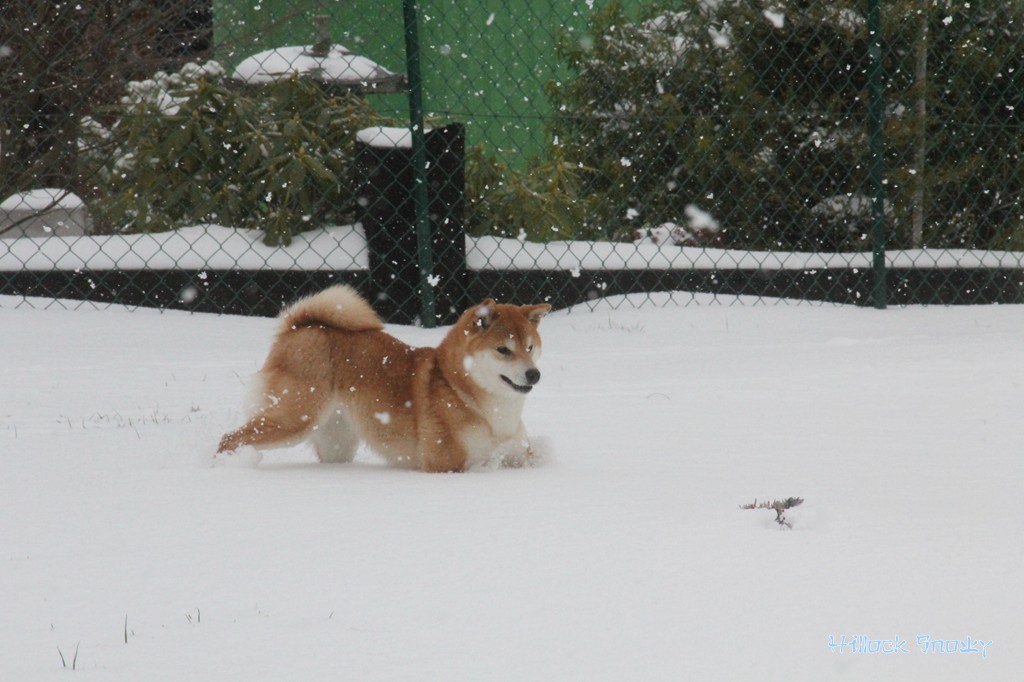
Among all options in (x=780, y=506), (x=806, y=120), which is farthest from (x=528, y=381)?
(x=806, y=120)

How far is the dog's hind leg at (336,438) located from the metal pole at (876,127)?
4117 mm

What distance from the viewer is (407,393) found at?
352 centimetres

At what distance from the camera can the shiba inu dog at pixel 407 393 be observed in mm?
3422

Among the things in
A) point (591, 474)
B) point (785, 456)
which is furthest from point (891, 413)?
point (591, 474)

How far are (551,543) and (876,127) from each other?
201 inches

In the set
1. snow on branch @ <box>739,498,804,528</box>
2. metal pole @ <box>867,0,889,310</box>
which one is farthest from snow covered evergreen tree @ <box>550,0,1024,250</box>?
snow on branch @ <box>739,498,804,528</box>

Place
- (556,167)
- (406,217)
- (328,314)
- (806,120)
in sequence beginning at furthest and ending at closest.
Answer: (806,120)
(556,167)
(406,217)
(328,314)

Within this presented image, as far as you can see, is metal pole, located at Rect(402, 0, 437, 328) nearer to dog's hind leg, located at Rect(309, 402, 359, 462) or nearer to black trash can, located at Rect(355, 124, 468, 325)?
black trash can, located at Rect(355, 124, 468, 325)

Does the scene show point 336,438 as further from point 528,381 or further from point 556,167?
point 556,167

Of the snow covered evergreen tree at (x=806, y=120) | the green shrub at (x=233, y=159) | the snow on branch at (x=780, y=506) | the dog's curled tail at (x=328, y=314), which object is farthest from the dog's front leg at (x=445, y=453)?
the snow covered evergreen tree at (x=806, y=120)

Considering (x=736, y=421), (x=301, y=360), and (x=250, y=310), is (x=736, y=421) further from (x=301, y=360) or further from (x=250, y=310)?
(x=250, y=310)

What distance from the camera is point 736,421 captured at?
4.02 m

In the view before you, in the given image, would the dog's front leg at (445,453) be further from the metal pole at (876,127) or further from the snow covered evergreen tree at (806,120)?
the metal pole at (876,127)

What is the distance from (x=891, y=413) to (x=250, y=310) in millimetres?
3322
